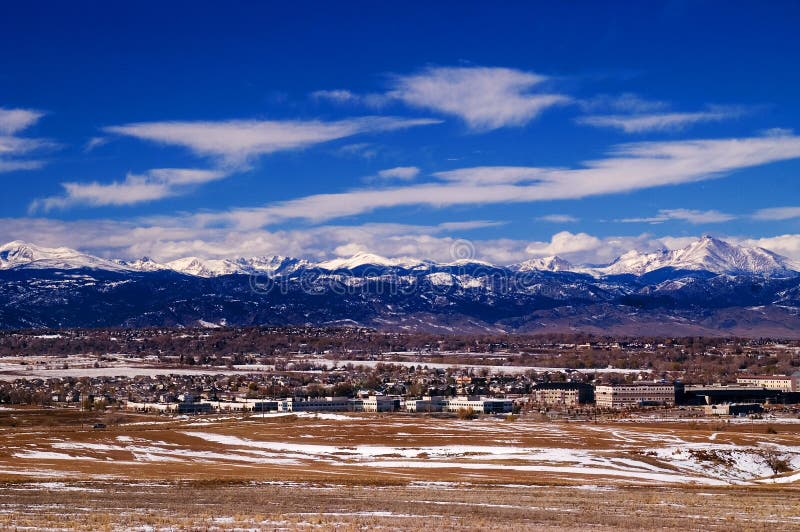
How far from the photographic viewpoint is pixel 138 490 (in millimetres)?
48719

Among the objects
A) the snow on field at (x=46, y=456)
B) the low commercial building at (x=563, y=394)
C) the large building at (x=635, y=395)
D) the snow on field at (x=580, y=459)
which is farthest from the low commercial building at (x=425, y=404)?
the snow on field at (x=46, y=456)

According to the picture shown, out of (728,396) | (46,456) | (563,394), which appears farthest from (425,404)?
(46,456)

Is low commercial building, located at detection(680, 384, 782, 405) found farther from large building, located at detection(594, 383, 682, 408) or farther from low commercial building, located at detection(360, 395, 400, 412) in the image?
low commercial building, located at detection(360, 395, 400, 412)

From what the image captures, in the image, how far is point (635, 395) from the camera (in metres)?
164

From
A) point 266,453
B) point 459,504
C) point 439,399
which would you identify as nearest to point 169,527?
point 459,504

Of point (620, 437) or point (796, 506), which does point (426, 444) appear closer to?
point (620, 437)

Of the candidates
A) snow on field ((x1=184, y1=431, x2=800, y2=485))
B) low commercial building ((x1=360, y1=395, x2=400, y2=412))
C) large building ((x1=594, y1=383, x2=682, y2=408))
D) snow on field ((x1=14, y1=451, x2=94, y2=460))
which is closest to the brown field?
snow on field ((x1=184, y1=431, x2=800, y2=485))

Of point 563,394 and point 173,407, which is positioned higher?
point 563,394

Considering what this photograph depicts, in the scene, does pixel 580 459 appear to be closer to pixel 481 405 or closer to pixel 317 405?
pixel 481 405

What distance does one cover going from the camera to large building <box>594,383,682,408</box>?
159000 millimetres

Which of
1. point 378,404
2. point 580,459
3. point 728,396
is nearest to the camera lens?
point 580,459

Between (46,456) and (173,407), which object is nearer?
(46,456)

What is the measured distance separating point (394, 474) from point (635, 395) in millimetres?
106501

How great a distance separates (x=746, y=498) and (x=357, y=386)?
144208mm
